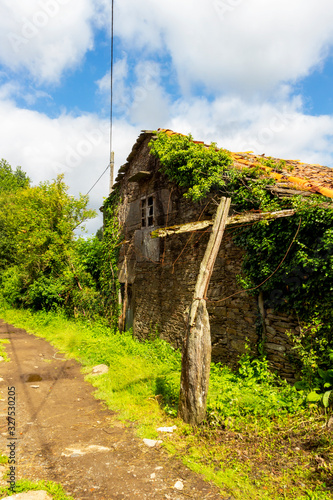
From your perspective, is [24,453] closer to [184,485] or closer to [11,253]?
[184,485]

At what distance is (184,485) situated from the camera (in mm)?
3510

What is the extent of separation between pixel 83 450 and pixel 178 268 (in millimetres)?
4871

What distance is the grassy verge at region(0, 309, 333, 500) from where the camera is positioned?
3.46 metres

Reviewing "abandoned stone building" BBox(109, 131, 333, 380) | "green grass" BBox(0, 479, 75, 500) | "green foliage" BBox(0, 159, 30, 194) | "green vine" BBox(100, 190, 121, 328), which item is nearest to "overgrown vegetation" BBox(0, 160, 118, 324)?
"green vine" BBox(100, 190, 121, 328)

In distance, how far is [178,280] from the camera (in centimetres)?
826

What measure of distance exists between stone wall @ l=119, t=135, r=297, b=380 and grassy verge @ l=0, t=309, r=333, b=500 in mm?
523

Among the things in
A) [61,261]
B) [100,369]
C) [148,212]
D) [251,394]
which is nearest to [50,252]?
[61,261]

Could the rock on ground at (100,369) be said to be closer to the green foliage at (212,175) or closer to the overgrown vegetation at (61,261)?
the overgrown vegetation at (61,261)

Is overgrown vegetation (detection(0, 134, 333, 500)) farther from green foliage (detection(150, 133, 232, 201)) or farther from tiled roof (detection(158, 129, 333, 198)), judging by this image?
tiled roof (detection(158, 129, 333, 198))

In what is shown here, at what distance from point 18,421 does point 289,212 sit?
576cm

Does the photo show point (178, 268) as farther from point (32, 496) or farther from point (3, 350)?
point (3, 350)

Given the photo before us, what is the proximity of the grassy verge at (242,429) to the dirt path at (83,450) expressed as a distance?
0.26 meters

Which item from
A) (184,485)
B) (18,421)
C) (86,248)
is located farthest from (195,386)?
(86,248)

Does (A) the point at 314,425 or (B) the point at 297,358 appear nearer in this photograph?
(A) the point at 314,425
